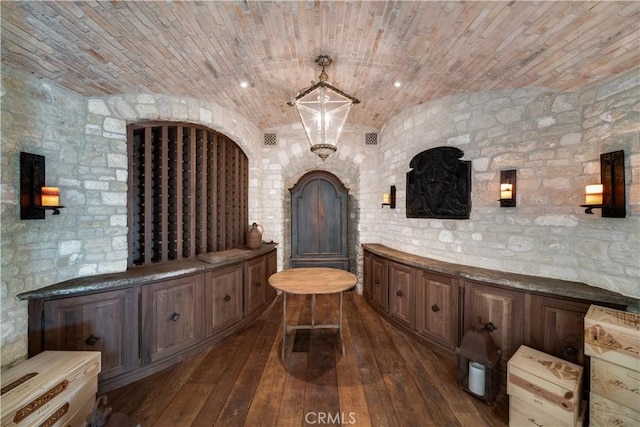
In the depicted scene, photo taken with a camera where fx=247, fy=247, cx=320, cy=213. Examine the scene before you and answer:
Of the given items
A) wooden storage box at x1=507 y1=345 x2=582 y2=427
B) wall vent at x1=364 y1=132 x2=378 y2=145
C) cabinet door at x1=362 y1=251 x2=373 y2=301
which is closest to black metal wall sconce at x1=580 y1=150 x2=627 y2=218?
wooden storage box at x1=507 y1=345 x2=582 y2=427

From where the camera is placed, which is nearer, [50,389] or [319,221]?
[50,389]

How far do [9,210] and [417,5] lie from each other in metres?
3.49

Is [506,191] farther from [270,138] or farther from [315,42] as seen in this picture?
[270,138]

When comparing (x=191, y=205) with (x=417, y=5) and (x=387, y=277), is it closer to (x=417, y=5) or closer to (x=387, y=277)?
(x=387, y=277)

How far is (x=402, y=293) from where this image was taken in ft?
10.7

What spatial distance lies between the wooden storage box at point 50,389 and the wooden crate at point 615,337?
350 cm

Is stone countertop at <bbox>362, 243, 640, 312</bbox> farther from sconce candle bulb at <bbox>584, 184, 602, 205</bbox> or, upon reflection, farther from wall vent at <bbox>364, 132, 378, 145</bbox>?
wall vent at <bbox>364, 132, 378, 145</bbox>

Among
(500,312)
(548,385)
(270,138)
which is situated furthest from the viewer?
(270,138)

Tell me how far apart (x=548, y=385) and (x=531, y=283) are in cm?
77

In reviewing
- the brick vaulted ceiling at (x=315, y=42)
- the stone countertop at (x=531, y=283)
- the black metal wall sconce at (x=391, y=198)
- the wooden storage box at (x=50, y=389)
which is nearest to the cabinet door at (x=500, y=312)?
the stone countertop at (x=531, y=283)

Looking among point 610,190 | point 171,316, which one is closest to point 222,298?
point 171,316

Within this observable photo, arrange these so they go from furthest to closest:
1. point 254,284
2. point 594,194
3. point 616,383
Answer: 1. point 254,284
2. point 594,194
3. point 616,383

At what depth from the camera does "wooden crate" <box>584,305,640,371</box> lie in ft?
5.01

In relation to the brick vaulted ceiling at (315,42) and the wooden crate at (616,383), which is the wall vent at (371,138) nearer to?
the brick vaulted ceiling at (315,42)
